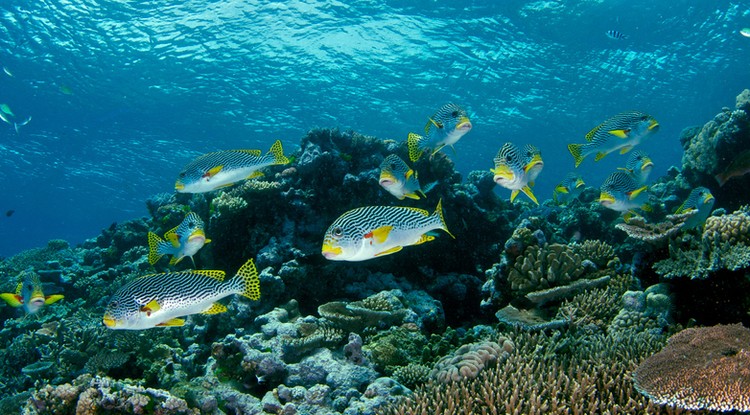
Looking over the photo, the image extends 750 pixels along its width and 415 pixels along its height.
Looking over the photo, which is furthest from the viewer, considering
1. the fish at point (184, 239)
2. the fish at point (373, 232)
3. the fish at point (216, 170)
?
the fish at point (184, 239)

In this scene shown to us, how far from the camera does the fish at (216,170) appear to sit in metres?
5.20

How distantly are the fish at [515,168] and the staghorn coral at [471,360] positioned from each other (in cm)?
199

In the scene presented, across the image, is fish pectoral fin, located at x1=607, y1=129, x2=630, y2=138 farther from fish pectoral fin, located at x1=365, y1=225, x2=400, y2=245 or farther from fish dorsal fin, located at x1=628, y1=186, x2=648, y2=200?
fish pectoral fin, located at x1=365, y1=225, x2=400, y2=245

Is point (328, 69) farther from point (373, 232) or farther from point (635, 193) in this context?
point (373, 232)

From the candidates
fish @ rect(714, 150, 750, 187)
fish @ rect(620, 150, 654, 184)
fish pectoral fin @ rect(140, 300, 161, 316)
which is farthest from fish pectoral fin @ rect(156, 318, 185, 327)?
fish @ rect(714, 150, 750, 187)

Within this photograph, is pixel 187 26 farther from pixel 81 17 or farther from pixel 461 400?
pixel 461 400

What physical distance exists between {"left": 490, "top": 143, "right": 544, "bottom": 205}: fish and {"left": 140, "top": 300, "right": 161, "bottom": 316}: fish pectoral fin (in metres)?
3.81

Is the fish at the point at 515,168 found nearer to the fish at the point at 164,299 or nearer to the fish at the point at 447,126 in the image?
the fish at the point at 447,126

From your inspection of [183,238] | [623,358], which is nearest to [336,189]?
[183,238]

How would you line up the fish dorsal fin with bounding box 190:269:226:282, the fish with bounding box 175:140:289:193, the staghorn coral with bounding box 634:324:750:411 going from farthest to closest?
1. the fish with bounding box 175:140:289:193
2. the fish dorsal fin with bounding box 190:269:226:282
3. the staghorn coral with bounding box 634:324:750:411

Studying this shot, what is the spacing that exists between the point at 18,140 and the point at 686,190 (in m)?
48.6

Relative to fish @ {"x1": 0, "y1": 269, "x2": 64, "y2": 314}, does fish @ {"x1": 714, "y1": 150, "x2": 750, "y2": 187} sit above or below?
above

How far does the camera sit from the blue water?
21.4 metres

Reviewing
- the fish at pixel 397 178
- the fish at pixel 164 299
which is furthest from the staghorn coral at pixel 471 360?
the fish at pixel 164 299
